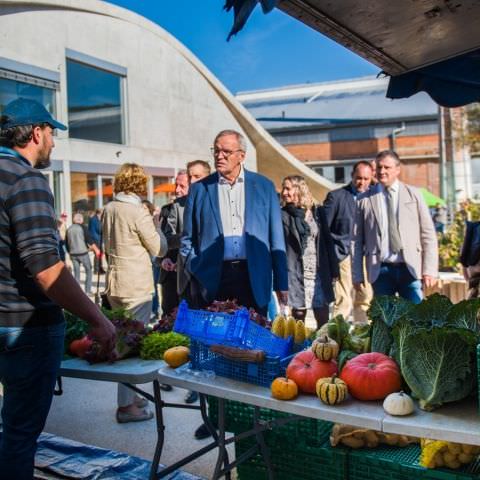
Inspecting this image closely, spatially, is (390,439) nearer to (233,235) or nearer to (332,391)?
(332,391)

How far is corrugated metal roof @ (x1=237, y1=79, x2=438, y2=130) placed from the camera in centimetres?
4891

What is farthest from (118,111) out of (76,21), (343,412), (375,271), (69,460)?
(343,412)

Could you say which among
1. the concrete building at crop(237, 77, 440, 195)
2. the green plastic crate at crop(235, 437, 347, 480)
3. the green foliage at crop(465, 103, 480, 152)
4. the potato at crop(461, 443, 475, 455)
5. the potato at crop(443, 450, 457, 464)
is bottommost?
the green plastic crate at crop(235, 437, 347, 480)

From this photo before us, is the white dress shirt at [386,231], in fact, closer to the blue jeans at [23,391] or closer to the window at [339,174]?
the blue jeans at [23,391]

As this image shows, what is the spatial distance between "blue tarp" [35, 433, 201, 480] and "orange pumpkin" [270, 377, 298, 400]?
1.29 metres

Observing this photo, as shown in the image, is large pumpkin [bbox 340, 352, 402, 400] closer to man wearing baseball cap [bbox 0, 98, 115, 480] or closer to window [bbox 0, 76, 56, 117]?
man wearing baseball cap [bbox 0, 98, 115, 480]

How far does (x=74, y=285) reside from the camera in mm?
2352

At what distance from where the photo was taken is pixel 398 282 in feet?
15.8

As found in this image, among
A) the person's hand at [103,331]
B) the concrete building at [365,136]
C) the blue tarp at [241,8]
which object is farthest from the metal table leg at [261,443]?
the concrete building at [365,136]

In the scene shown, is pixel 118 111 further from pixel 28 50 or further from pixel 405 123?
pixel 405 123

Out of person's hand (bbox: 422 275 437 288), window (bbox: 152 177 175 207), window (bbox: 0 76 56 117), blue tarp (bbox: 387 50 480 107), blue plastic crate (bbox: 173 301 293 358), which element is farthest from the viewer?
window (bbox: 152 177 175 207)

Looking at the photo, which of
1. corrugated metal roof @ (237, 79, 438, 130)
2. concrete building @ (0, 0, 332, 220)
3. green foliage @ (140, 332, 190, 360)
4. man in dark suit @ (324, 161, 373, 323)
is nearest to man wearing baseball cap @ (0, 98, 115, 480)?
green foliage @ (140, 332, 190, 360)

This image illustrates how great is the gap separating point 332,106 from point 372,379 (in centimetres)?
5479

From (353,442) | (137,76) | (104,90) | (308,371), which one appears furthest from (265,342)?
(137,76)
